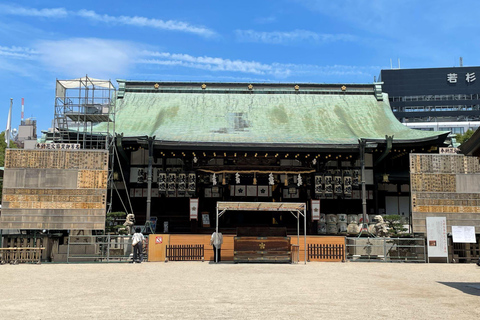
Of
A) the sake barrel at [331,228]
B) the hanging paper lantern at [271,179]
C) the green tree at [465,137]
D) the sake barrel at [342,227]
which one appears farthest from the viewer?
the green tree at [465,137]

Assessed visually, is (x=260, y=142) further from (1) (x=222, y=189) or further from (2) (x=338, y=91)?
(2) (x=338, y=91)

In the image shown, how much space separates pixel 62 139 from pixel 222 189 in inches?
408

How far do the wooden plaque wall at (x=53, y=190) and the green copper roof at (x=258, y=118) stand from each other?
542cm

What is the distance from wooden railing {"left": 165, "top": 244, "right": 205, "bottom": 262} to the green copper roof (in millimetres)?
6737

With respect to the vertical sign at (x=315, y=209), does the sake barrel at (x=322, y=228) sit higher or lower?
lower

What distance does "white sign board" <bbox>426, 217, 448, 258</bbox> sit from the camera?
22.1 m

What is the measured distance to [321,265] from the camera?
66.8 feet

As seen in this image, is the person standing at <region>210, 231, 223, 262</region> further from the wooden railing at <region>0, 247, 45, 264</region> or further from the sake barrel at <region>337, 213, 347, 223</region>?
the sake barrel at <region>337, 213, 347, 223</region>

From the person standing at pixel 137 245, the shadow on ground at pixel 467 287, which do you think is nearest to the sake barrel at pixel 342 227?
the person standing at pixel 137 245

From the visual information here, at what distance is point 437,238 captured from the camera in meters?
22.2

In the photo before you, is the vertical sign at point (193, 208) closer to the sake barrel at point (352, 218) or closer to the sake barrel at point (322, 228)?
the sake barrel at point (322, 228)

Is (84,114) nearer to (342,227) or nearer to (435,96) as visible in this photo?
(342,227)

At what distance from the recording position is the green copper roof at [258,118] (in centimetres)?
2827

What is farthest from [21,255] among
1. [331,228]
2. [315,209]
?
[331,228]
